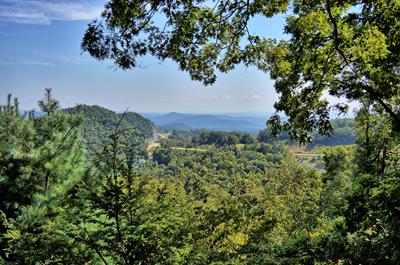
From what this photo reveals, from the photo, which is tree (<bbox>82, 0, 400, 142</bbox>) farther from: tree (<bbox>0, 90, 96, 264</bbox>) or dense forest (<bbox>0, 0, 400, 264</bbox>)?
tree (<bbox>0, 90, 96, 264</bbox>)

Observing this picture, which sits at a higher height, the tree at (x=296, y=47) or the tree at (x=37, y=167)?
the tree at (x=296, y=47)

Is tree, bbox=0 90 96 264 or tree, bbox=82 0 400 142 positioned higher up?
tree, bbox=82 0 400 142

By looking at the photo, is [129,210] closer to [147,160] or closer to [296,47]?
[147,160]

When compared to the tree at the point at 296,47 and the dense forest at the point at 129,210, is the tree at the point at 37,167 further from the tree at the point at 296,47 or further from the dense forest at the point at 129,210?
the tree at the point at 296,47

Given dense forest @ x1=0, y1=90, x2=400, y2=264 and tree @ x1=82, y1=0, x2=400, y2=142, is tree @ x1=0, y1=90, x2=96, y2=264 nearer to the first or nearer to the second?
dense forest @ x1=0, y1=90, x2=400, y2=264

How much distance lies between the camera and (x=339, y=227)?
6.59 meters

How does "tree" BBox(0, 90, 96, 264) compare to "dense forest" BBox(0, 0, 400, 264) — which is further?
"tree" BBox(0, 90, 96, 264)

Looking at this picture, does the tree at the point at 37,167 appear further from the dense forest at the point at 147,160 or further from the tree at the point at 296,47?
the tree at the point at 296,47

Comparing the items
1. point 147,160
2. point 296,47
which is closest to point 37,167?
point 147,160

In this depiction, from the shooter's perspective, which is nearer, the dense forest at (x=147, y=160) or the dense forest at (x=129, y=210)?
the dense forest at (x=147, y=160)

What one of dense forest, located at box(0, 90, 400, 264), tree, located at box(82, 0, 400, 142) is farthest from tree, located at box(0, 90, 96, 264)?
tree, located at box(82, 0, 400, 142)

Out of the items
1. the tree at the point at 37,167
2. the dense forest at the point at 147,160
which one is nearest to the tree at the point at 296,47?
the dense forest at the point at 147,160

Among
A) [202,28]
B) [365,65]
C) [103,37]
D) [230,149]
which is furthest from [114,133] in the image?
[230,149]

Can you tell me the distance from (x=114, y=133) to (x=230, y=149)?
452 feet
